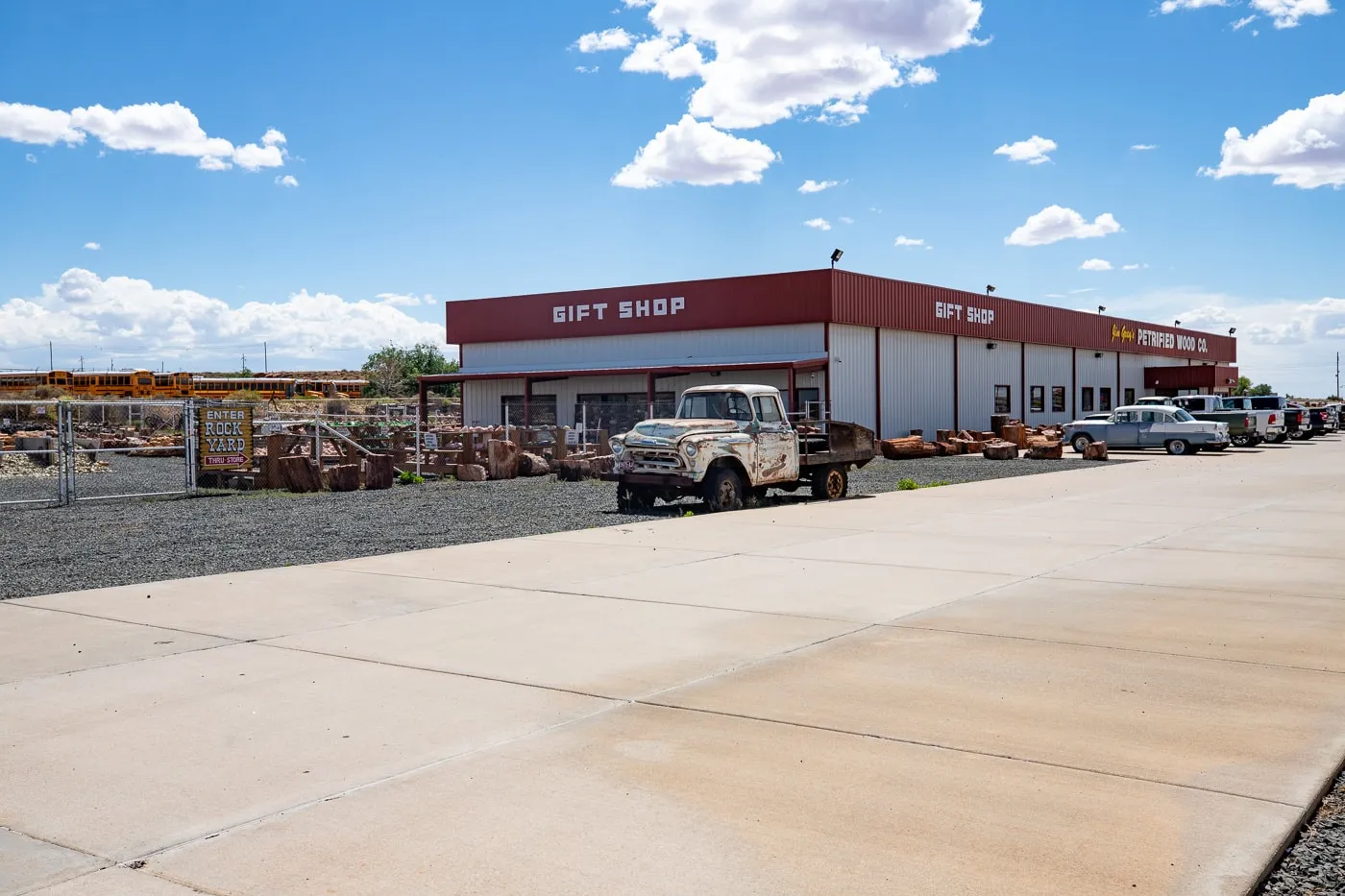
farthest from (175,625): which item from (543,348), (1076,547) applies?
(543,348)

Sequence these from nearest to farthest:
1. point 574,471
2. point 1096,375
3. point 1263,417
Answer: point 574,471
point 1263,417
point 1096,375

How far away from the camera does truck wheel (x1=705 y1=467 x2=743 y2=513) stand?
62.9 ft

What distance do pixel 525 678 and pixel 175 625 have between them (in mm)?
3690

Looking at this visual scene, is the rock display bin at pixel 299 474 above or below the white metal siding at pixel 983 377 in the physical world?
below

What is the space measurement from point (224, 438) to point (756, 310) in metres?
21.3

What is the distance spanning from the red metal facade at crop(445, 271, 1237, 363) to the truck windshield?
20.2 metres

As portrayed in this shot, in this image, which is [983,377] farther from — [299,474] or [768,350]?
[299,474]

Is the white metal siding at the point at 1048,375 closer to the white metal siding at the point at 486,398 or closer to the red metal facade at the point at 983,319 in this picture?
the red metal facade at the point at 983,319

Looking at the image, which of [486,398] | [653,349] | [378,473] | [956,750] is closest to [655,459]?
[378,473]

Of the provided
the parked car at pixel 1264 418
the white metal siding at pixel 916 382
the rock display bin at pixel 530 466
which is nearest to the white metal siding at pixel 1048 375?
the white metal siding at pixel 916 382

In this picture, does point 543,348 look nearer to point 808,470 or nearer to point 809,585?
point 808,470

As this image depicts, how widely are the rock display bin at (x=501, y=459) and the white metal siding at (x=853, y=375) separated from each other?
14308 millimetres

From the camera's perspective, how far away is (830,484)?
2177cm

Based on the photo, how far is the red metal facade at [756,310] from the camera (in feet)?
132
